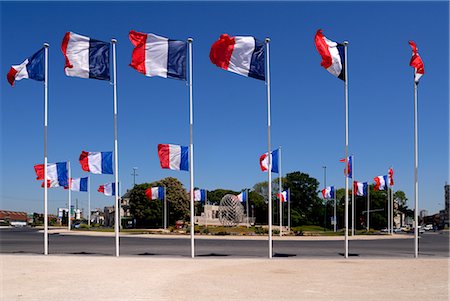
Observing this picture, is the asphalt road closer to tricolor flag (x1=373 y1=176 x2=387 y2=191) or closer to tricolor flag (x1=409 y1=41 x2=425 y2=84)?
tricolor flag (x1=409 y1=41 x2=425 y2=84)

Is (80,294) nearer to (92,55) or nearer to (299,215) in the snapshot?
(92,55)

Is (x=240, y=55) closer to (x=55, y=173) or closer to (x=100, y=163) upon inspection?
(x=100, y=163)

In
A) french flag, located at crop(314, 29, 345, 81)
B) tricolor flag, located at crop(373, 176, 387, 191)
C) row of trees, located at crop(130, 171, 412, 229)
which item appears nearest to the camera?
french flag, located at crop(314, 29, 345, 81)

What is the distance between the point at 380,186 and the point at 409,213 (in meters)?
92.9

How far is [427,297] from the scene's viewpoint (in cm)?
1058

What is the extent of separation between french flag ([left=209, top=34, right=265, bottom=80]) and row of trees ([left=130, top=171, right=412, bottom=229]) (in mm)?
58820

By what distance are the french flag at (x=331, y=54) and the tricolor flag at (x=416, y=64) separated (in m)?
3.86

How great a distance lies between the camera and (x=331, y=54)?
2050cm

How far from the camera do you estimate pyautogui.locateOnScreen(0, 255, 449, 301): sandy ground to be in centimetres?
1060

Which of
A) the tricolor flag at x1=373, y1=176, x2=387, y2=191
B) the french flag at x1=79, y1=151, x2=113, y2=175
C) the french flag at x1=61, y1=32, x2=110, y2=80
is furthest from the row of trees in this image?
the french flag at x1=61, y1=32, x2=110, y2=80

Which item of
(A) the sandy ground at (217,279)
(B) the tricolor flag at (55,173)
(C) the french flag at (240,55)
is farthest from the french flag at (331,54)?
(B) the tricolor flag at (55,173)

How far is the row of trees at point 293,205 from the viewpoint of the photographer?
3054 inches

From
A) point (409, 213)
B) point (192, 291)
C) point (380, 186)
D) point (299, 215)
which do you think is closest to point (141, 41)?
point (192, 291)

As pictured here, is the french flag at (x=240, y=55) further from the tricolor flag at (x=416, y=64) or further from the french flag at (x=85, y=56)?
the tricolor flag at (x=416, y=64)
